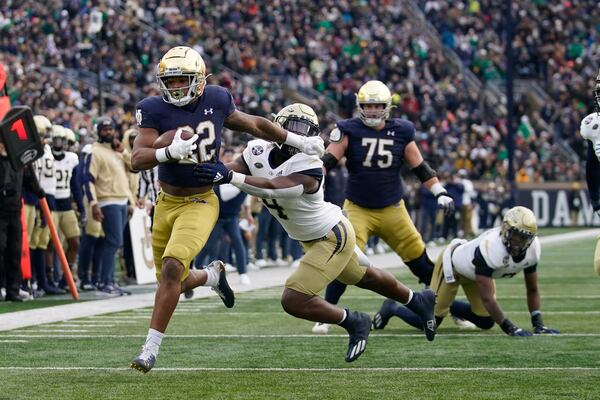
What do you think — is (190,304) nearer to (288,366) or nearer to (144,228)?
(144,228)

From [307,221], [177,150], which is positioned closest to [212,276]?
[307,221]

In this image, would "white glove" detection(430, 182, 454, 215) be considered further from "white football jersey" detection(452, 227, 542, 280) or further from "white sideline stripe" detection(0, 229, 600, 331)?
"white sideline stripe" detection(0, 229, 600, 331)

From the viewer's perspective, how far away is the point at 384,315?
32.1 feet

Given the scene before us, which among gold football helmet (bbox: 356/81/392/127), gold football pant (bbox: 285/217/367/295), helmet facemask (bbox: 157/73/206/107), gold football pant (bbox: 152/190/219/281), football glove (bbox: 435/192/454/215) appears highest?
helmet facemask (bbox: 157/73/206/107)

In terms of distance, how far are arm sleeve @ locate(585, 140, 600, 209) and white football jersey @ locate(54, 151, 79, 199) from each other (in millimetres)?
6350

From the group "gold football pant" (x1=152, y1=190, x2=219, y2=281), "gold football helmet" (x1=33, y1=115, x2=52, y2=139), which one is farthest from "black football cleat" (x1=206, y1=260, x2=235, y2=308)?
"gold football helmet" (x1=33, y1=115, x2=52, y2=139)

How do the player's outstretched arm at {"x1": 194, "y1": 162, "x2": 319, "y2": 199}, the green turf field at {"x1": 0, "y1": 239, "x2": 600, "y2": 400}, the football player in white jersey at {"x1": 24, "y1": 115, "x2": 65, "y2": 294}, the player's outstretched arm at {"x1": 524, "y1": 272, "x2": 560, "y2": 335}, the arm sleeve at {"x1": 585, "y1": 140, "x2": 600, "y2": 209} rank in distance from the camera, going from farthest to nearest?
the football player in white jersey at {"x1": 24, "y1": 115, "x2": 65, "y2": 294}, the player's outstretched arm at {"x1": 524, "y1": 272, "x2": 560, "y2": 335}, the arm sleeve at {"x1": 585, "y1": 140, "x2": 600, "y2": 209}, the player's outstretched arm at {"x1": 194, "y1": 162, "x2": 319, "y2": 199}, the green turf field at {"x1": 0, "y1": 239, "x2": 600, "y2": 400}

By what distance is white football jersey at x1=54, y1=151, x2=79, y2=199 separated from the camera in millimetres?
13398

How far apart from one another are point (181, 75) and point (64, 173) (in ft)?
20.2

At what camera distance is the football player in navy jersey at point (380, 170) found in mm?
10000

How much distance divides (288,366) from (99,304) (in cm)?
466

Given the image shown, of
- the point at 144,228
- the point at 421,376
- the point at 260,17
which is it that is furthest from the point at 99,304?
the point at 260,17

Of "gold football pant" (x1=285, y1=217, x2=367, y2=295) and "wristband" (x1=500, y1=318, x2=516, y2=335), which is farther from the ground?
"gold football pant" (x1=285, y1=217, x2=367, y2=295)

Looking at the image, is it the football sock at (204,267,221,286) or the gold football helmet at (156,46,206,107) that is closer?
the gold football helmet at (156,46,206,107)
